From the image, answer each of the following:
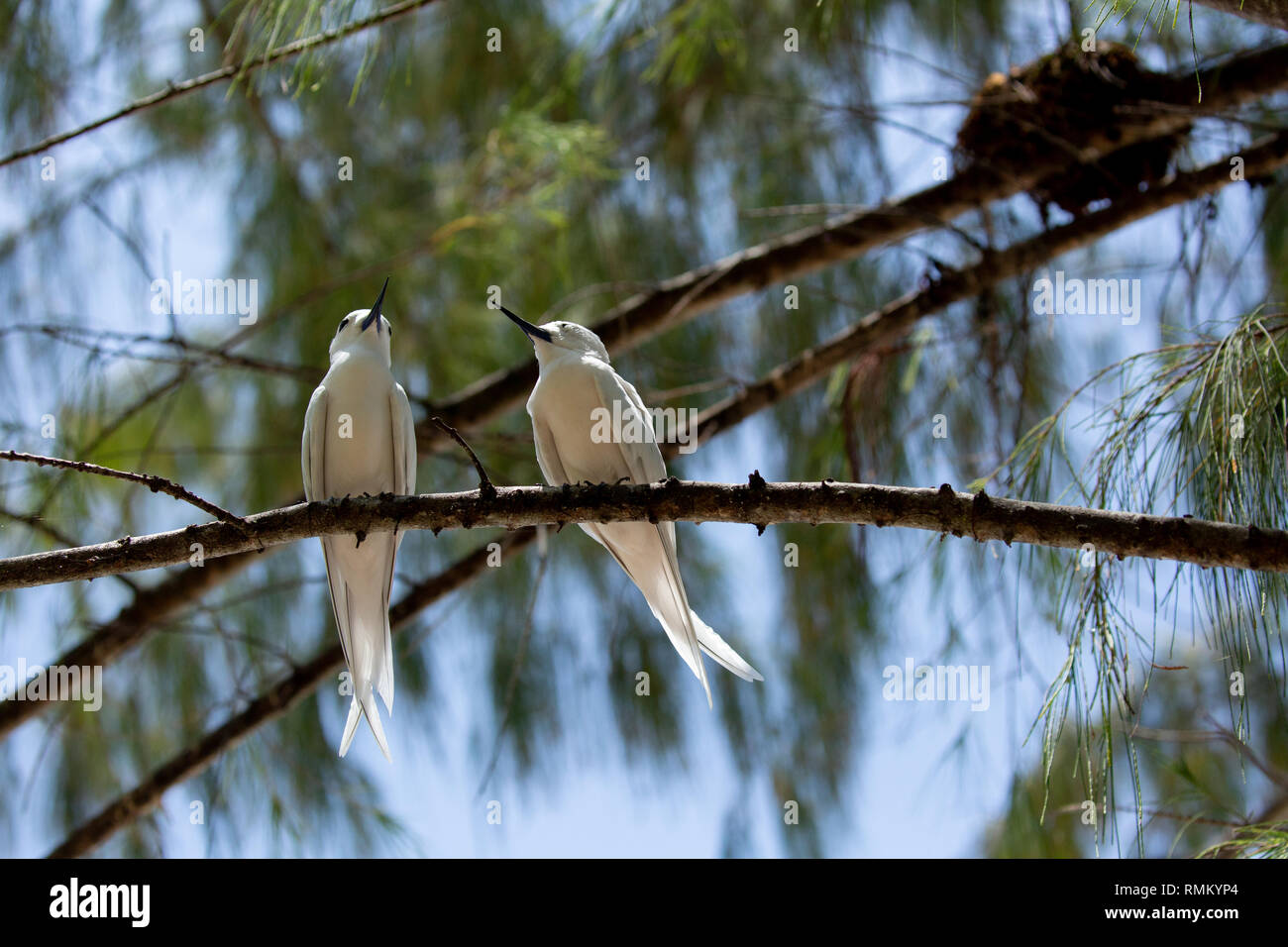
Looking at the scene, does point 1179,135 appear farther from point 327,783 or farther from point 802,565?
point 327,783

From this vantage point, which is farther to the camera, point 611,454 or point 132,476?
point 611,454

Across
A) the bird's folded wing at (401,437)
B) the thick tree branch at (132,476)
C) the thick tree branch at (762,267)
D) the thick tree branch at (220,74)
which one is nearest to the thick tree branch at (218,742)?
the bird's folded wing at (401,437)

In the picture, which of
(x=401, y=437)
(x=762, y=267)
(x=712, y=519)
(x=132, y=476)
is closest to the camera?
A: (x=132, y=476)

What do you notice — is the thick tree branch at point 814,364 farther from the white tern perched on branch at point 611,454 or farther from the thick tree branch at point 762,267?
the white tern perched on branch at point 611,454

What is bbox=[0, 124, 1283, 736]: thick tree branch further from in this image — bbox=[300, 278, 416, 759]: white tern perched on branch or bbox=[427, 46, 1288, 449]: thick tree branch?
bbox=[300, 278, 416, 759]: white tern perched on branch

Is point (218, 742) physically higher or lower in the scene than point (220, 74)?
lower

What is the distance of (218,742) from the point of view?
2.54m

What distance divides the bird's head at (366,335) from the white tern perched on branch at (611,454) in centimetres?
38

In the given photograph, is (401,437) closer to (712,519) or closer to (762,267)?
(712,519)

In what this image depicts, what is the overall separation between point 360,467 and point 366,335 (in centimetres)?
35

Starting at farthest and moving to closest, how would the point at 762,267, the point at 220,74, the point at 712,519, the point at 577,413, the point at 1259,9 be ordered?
1. the point at 762,267
2. the point at 577,413
3. the point at 220,74
4. the point at 712,519
5. the point at 1259,9

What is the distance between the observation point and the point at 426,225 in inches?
138

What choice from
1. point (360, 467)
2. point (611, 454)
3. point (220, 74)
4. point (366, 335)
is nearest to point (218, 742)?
point (360, 467)
